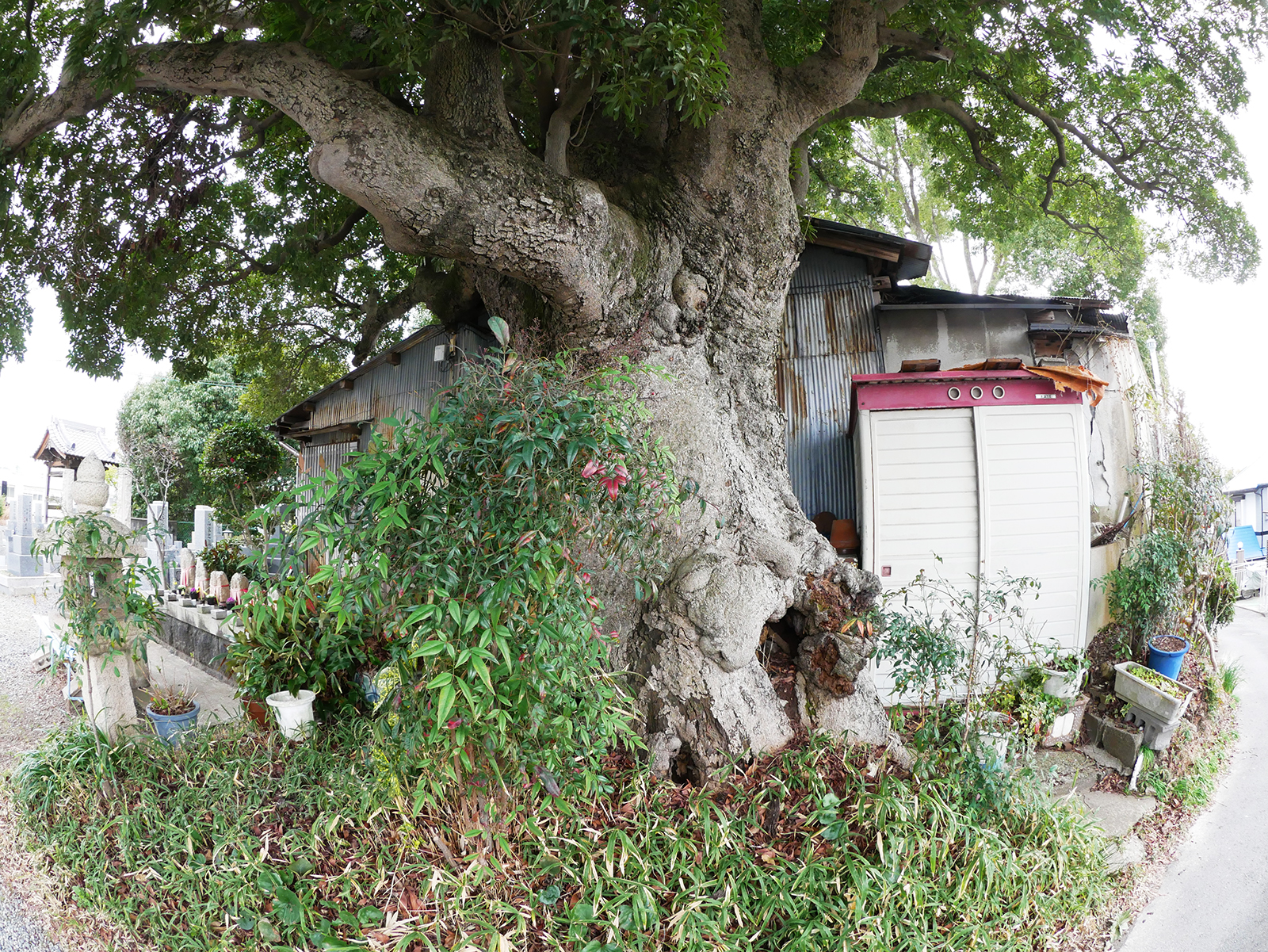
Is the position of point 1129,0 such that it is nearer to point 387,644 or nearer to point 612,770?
point 612,770

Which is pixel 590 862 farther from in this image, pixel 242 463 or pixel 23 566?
pixel 23 566

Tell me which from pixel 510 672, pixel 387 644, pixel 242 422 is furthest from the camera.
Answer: pixel 242 422

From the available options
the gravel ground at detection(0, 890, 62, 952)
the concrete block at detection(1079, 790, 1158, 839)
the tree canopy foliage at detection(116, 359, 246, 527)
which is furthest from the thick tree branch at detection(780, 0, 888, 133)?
the tree canopy foliage at detection(116, 359, 246, 527)

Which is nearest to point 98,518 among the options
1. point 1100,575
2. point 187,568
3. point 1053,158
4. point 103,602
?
point 103,602

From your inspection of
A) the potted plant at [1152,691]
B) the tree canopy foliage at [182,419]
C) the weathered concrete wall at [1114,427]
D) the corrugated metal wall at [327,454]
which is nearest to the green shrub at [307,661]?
the potted plant at [1152,691]

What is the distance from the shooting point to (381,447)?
2.93 metres

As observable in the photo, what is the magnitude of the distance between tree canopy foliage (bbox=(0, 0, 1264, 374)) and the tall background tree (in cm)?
3

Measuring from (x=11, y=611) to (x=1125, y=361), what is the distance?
1579 cm

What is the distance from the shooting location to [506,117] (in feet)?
14.4

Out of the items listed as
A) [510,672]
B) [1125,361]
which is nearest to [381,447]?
[510,672]

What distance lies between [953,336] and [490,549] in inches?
253

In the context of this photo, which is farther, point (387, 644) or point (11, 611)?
point (11, 611)

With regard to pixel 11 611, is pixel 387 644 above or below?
above

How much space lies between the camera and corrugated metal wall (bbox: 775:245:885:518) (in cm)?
761
